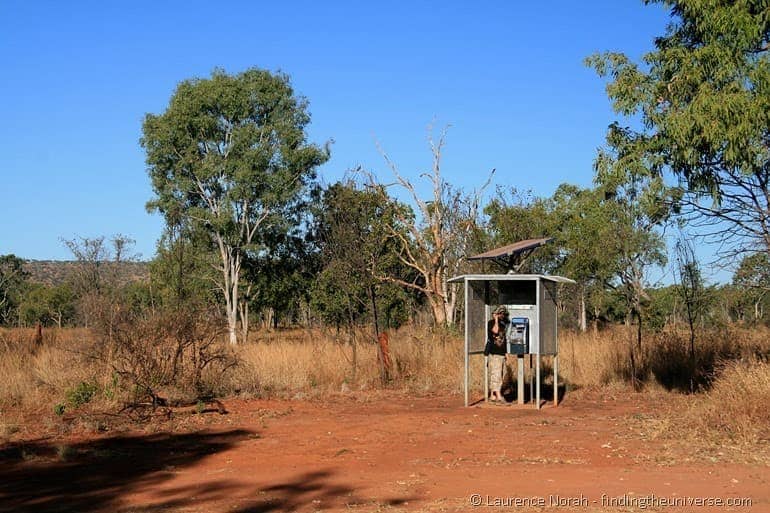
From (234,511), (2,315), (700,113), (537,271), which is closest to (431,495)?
(234,511)

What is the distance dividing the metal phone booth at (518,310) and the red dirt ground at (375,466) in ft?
3.13

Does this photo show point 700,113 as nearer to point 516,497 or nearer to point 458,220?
point 516,497

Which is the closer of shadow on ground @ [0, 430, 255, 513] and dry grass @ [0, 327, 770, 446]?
shadow on ground @ [0, 430, 255, 513]

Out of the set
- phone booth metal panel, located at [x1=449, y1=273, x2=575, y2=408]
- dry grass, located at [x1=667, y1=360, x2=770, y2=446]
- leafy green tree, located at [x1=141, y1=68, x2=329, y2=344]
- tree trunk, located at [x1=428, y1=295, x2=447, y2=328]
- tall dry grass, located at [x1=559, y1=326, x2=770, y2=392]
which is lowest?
dry grass, located at [x1=667, y1=360, x2=770, y2=446]

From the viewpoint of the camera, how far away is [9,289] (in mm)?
56344

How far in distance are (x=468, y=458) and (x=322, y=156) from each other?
33267 millimetres

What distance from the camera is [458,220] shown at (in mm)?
28469

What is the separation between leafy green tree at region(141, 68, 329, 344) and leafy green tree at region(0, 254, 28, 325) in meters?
15.7

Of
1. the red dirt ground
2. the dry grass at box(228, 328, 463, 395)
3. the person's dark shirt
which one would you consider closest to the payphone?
the person's dark shirt

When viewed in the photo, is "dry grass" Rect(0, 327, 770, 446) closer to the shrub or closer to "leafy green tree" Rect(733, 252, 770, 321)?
the shrub

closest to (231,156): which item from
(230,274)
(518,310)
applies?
(230,274)

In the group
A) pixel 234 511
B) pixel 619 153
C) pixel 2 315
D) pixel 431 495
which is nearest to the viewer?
pixel 234 511

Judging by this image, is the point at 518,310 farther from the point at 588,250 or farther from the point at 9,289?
the point at 9,289

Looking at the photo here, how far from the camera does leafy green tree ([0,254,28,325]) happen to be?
52094mm
